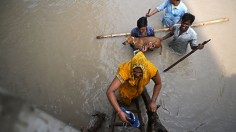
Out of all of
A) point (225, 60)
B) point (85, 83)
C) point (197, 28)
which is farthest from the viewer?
point (197, 28)

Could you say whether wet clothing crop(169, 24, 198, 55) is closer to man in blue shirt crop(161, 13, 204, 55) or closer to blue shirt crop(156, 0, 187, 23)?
man in blue shirt crop(161, 13, 204, 55)

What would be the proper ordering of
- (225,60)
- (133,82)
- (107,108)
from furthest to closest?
(225,60), (107,108), (133,82)

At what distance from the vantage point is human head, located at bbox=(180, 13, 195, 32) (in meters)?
4.18

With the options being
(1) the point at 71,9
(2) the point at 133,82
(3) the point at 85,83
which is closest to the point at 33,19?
(1) the point at 71,9

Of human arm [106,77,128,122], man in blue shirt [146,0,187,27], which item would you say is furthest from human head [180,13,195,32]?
human arm [106,77,128,122]

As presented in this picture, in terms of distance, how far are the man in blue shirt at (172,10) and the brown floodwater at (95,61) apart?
0.41 metres

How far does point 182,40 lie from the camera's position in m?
4.74

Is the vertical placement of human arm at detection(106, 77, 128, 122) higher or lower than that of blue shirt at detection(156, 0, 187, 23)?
lower

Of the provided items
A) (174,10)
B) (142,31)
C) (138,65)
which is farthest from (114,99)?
(174,10)

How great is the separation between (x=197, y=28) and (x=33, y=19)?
12.8 ft

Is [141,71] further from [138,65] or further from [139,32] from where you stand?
[139,32]

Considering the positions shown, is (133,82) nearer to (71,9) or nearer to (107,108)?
(107,108)

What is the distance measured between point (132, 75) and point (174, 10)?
275 centimetres

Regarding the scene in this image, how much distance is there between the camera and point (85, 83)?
183 inches
